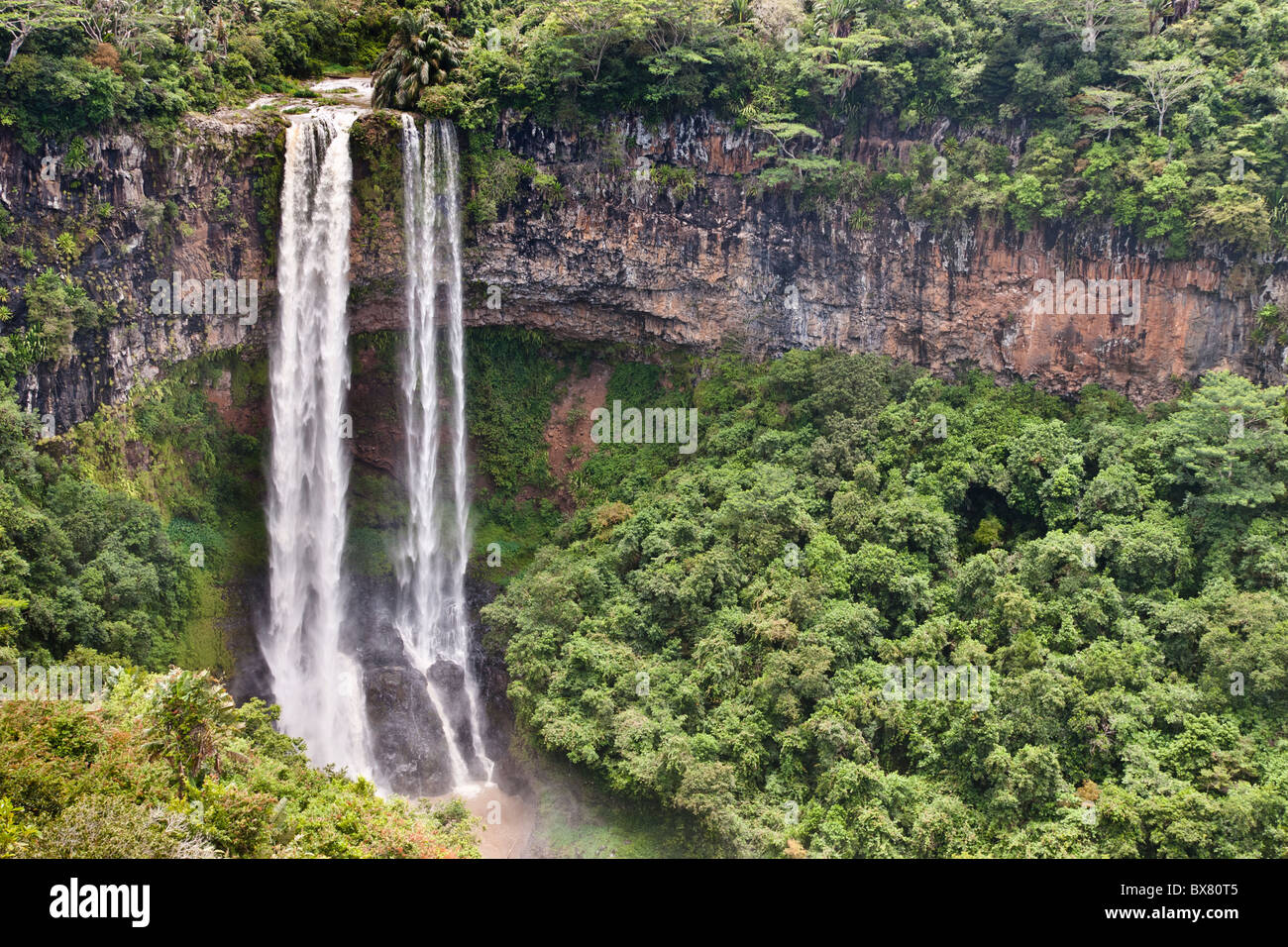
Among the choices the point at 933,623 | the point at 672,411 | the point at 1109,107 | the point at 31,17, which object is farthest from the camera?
the point at 672,411

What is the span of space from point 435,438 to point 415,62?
29.1 ft

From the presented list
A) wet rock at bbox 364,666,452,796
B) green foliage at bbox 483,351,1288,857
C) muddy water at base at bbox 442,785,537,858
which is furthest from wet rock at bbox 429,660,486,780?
green foliage at bbox 483,351,1288,857

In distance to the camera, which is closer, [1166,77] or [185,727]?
[185,727]

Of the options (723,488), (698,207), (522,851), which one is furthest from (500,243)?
(522,851)

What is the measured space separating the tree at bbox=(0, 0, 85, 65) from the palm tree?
6.31 m

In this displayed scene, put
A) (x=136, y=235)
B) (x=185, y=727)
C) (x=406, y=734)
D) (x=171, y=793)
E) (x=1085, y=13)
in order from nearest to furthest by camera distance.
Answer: (x=171, y=793) → (x=185, y=727) → (x=136, y=235) → (x=406, y=734) → (x=1085, y=13)

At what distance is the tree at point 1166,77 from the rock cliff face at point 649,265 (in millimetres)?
3050

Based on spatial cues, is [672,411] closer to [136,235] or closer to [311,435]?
[311,435]

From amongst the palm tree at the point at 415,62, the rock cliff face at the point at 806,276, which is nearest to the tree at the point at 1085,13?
the rock cliff face at the point at 806,276

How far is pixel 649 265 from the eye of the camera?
26797 millimetres

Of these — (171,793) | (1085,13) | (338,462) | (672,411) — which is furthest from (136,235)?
(1085,13)

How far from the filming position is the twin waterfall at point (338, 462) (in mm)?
23328

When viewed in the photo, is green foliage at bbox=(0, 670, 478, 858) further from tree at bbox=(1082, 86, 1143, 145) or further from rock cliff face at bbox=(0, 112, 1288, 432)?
tree at bbox=(1082, 86, 1143, 145)

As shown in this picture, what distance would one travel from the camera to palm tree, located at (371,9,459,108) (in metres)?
24.1
